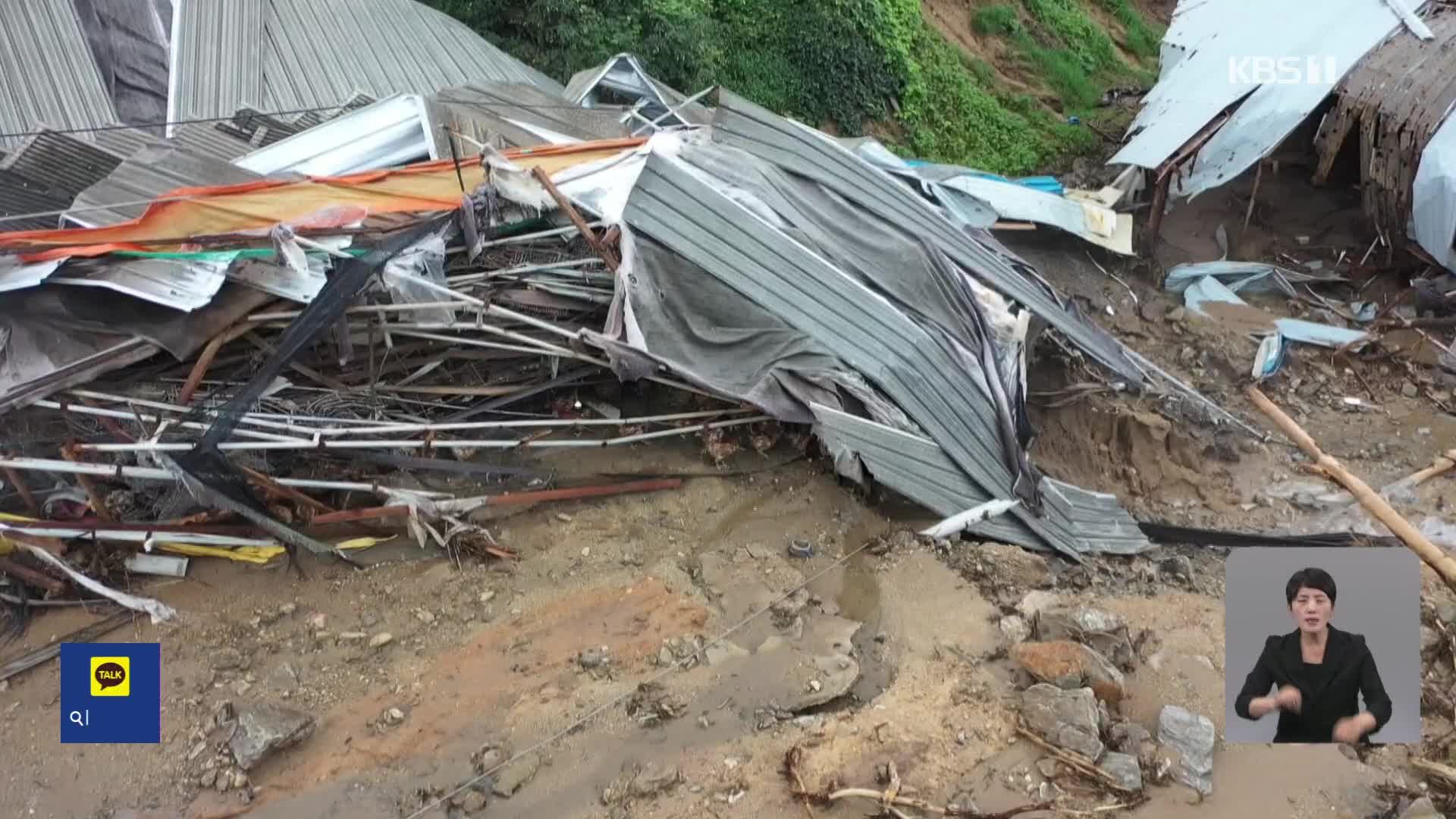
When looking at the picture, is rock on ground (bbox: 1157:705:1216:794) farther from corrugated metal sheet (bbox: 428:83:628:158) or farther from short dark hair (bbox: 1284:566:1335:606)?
corrugated metal sheet (bbox: 428:83:628:158)

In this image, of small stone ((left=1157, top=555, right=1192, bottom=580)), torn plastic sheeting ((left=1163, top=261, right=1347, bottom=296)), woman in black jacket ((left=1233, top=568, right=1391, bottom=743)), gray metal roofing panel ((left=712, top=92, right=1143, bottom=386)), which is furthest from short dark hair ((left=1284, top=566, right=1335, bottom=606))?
torn plastic sheeting ((left=1163, top=261, right=1347, bottom=296))

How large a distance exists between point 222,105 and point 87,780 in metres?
6.18

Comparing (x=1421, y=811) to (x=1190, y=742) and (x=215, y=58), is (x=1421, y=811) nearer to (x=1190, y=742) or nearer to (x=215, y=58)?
(x=1190, y=742)

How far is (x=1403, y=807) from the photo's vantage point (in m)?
3.97

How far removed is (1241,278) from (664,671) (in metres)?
9.65

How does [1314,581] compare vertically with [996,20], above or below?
below

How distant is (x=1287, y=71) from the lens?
1187cm

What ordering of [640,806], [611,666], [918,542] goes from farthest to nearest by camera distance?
[918,542] → [611,666] → [640,806]

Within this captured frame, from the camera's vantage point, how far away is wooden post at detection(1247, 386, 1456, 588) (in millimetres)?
5180

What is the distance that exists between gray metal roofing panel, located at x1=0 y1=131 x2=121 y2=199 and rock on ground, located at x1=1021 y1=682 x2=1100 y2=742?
23.6ft

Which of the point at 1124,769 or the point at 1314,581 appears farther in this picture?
the point at 1124,769

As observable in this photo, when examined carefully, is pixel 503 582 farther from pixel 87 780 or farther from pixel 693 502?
pixel 87 780

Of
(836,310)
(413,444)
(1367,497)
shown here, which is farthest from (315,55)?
(1367,497)

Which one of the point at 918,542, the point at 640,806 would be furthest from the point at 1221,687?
the point at 640,806
